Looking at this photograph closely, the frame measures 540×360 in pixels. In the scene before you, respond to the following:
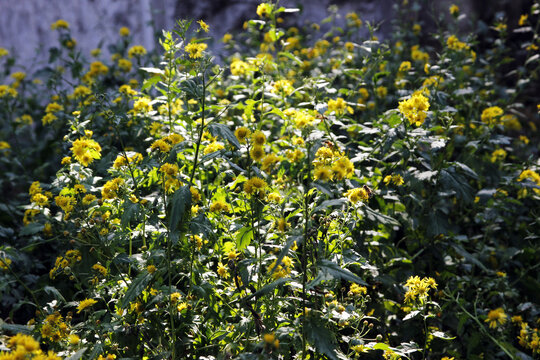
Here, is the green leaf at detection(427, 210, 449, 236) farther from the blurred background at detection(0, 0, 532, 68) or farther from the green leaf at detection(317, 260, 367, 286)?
the blurred background at detection(0, 0, 532, 68)

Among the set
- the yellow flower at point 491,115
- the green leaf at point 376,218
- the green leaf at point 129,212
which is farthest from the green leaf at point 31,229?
the yellow flower at point 491,115

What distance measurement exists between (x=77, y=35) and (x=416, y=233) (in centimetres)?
461

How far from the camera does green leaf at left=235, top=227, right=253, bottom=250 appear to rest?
5.81 ft

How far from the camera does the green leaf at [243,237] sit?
5.81 ft

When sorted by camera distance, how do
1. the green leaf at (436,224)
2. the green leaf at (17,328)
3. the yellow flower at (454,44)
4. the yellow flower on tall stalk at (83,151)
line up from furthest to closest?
the yellow flower at (454,44), the green leaf at (436,224), the yellow flower on tall stalk at (83,151), the green leaf at (17,328)

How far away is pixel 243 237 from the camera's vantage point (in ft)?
5.84

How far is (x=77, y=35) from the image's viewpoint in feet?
18.4

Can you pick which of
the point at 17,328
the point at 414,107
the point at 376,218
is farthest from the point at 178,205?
the point at 414,107

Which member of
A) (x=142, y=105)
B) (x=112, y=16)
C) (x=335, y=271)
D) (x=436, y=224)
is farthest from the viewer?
(x=112, y=16)

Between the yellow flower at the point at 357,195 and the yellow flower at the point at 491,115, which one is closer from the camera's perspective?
the yellow flower at the point at 357,195

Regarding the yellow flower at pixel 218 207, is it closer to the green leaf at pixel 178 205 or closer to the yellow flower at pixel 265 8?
the green leaf at pixel 178 205

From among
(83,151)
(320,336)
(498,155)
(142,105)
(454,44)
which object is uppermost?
(454,44)

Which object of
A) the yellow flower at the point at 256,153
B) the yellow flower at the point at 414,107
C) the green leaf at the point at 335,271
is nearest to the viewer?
the green leaf at the point at 335,271

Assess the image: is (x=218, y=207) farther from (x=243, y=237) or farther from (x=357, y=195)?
(x=357, y=195)
